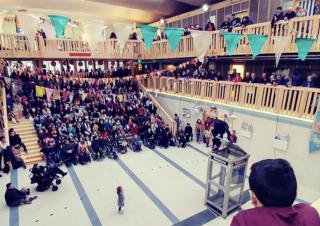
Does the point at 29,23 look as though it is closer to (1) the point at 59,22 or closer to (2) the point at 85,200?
(1) the point at 59,22

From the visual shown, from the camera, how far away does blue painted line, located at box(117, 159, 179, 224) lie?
6186 mm

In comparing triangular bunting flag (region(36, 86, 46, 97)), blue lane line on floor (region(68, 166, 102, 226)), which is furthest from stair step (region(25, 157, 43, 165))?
triangular bunting flag (region(36, 86, 46, 97))

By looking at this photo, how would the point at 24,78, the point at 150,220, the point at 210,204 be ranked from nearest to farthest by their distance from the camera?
the point at 150,220, the point at 210,204, the point at 24,78

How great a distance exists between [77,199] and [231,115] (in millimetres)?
6883

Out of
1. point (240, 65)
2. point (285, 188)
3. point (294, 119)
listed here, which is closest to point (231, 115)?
point (294, 119)

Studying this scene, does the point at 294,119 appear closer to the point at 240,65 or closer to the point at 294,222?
the point at 240,65

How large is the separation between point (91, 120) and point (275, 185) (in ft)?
38.2

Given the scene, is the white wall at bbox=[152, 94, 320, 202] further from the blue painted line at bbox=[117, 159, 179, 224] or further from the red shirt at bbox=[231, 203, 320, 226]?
the red shirt at bbox=[231, 203, 320, 226]

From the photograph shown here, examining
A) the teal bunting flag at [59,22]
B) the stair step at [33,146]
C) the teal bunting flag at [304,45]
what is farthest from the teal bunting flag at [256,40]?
the stair step at [33,146]

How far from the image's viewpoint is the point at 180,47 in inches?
522

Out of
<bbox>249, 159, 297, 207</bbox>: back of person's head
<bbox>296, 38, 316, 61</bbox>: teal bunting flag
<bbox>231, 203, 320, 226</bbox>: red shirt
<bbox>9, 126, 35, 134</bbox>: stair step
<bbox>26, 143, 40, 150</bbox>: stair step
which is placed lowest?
<bbox>26, 143, 40, 150</bbox>: stair step

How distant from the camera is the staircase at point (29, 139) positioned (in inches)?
379

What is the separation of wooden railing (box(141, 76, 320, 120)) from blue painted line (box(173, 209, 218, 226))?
4649mm

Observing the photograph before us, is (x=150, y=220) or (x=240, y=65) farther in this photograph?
Answer: (x=240, y=65)
